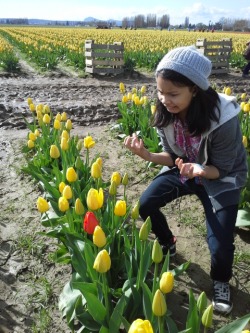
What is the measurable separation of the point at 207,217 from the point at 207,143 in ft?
1.44

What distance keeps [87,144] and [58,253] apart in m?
0.74

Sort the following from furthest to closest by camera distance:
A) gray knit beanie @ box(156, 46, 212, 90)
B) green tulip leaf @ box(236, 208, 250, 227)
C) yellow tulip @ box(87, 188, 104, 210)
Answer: green tulip leaf @ box(236, 208, 250, 227), gray knit beanie @ box(156, 46, 212, 90), yellow tulip @ box(87, 188, 104, 210)

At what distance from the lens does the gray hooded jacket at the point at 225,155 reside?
2.06 m

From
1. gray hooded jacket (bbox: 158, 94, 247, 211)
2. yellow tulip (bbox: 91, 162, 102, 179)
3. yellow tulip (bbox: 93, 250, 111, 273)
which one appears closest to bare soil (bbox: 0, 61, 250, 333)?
gray hooded jacket (bbox: 158, 94, 247, 211)

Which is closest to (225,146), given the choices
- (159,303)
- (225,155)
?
(225,155)

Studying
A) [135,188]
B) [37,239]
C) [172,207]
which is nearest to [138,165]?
[135,188]

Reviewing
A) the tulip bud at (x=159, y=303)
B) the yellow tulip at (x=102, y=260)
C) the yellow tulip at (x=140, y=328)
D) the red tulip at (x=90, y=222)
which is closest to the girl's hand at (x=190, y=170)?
the red tulip at (x=90, y=222)

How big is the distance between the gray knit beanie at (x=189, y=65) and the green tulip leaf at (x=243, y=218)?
1137 millimetres

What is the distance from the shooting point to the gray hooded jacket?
81.2 inches

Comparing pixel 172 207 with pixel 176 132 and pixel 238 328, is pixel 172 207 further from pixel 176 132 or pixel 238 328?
pixel 238 328

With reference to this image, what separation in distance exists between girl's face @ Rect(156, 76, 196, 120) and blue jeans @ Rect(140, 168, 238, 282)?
0.56 meters

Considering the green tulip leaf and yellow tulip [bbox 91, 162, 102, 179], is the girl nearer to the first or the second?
yellow tulip [bbox 91, 162, 102, 179]

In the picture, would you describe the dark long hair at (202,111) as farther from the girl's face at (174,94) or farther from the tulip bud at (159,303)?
the tulip bud at (159,303)

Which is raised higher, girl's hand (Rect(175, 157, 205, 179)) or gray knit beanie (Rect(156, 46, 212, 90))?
gray knit beanie (Rect(156, 46, 212, 90))
